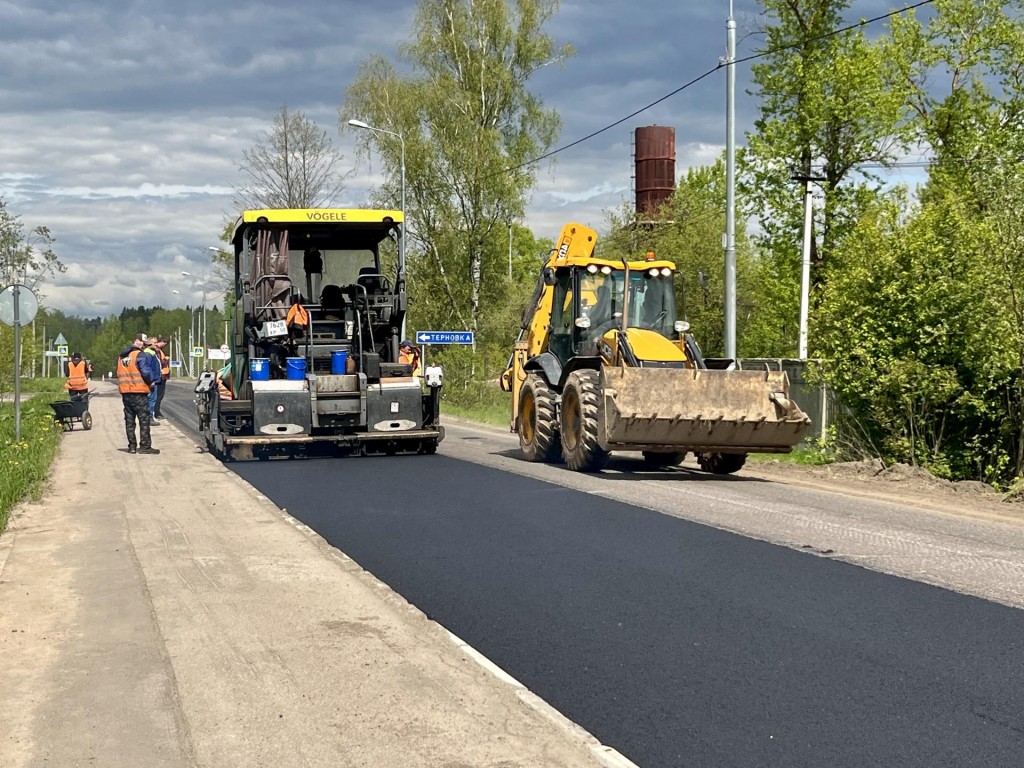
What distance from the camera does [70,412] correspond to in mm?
25297

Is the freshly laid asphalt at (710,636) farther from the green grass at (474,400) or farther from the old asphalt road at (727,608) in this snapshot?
the green grass at (474,400)

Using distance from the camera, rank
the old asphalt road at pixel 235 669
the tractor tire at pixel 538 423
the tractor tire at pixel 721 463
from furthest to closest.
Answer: the tractor tire at pixel 538 423, the tractor tire at pixel 721 463, the old asphalt road at pixel 235 669

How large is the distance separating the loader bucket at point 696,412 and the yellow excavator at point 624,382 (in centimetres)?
1

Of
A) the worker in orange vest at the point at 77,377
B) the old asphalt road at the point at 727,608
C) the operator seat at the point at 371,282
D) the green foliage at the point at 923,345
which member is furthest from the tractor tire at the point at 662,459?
the worker in orange vest at the point at 77,377

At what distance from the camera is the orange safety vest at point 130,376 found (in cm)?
1864

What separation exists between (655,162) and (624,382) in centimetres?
4544

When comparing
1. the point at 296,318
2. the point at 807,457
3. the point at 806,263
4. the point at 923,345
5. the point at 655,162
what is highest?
the point at 655,162

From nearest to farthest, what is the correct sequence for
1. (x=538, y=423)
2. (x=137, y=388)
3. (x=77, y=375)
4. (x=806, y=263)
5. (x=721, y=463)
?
(x=721, y=463), (x=538, y=423), (x=137, y=388), (x=806, y=263), (x=77, y=375)

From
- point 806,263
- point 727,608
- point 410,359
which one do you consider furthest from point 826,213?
point 727,608

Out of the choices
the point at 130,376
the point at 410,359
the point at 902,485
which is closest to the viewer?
the point at 902,485

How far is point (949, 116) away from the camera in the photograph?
3322 cm

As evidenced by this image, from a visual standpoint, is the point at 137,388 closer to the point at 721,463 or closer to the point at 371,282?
the point at 371,282

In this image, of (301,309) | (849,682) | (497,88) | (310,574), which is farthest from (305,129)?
(849,682)

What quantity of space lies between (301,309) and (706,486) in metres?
6.72
